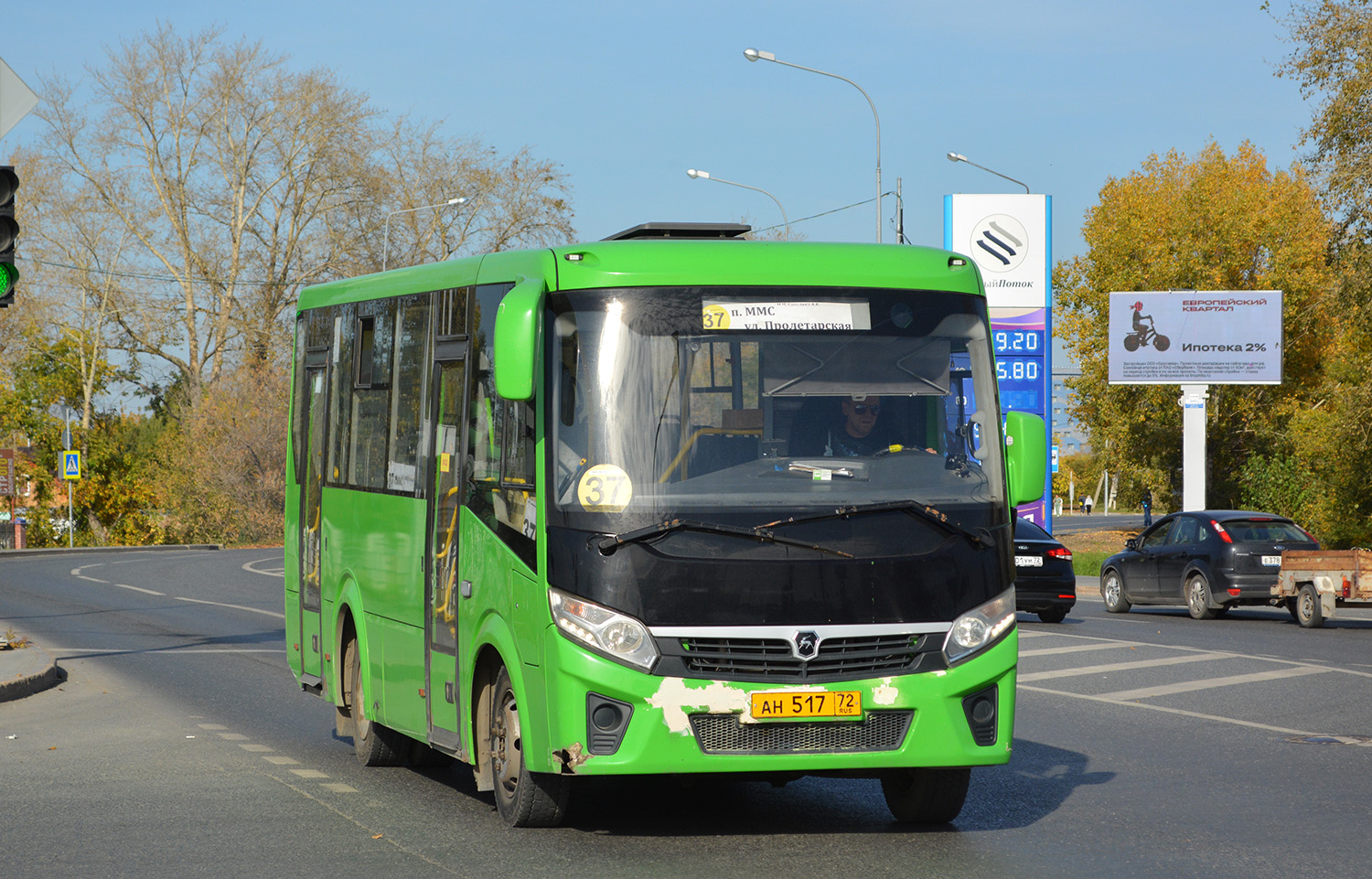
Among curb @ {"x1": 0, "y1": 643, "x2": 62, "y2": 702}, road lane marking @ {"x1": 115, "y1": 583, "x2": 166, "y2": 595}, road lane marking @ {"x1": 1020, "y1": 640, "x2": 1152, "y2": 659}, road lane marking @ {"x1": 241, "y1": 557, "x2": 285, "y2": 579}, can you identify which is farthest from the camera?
road lane marking @ {"x1": 241, "y1": 557, "x2": 285, "y2": 579}

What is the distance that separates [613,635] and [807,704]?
2.83 feet

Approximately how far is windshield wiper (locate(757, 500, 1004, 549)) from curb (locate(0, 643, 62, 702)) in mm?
9043

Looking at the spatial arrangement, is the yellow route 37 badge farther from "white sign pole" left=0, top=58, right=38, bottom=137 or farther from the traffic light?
the traffic light

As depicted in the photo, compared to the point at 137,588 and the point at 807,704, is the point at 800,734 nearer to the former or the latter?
the point at 807,704

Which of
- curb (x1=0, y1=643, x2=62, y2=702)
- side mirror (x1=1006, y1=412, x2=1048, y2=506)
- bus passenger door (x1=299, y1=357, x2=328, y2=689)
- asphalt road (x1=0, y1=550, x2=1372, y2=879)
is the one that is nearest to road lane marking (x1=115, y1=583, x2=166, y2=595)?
curb (x1=0, y1=643, x2=62, y2=702)

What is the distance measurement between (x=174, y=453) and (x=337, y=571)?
179ft

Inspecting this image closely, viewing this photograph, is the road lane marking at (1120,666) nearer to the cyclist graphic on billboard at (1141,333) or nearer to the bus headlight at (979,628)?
the bus headlight at (979,628)

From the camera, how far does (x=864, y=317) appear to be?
7797mm

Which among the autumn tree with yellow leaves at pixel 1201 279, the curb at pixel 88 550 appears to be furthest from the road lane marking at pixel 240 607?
the autumn tree with yellow leaves at pixel 1201 279

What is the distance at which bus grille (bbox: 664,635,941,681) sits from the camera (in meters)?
7.16

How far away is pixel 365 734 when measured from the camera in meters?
10.2

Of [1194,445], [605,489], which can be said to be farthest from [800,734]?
[1194,445]

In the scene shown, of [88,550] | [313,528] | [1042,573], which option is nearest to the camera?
[313,528]

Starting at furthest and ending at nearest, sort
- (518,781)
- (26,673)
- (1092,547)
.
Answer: (1092,547) → (26,673) → (518,781)
